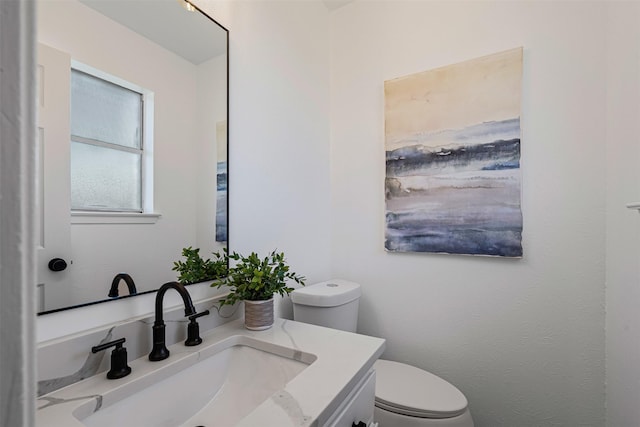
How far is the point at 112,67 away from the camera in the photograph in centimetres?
79

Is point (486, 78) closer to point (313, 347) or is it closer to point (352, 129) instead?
point (352, 129)

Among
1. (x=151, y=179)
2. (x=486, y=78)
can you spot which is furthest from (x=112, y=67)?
(x=486, y=78)

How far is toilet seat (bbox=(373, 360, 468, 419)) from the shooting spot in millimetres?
1080

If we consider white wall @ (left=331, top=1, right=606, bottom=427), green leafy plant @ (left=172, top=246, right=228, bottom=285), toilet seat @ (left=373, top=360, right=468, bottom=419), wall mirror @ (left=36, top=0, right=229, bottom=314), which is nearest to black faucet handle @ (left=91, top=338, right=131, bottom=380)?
wall mirror @ (left=36, top=0, right=229, bottom=314)

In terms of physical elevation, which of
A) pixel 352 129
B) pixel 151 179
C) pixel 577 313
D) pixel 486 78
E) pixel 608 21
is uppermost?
pixel 608 21

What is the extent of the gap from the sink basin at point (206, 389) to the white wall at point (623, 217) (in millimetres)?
1109

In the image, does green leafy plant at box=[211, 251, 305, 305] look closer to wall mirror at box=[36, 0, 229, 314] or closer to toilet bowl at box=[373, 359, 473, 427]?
wall mirror at box=[36, 0, 229, 314]

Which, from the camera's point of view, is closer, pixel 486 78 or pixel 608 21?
pixel 608 21

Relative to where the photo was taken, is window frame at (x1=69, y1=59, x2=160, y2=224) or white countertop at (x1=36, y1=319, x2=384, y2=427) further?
window frame at (x1=69, y1=59, x2=160, y2=224)

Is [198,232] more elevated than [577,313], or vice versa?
[198,232]

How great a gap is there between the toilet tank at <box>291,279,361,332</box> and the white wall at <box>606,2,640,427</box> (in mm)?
1018

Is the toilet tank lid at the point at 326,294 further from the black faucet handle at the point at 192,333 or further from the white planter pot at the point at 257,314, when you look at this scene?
the black faucet handle at the point at 192,333

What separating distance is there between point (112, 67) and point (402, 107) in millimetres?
1256

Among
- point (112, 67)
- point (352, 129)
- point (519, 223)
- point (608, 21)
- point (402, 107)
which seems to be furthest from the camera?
point (352, 129)
